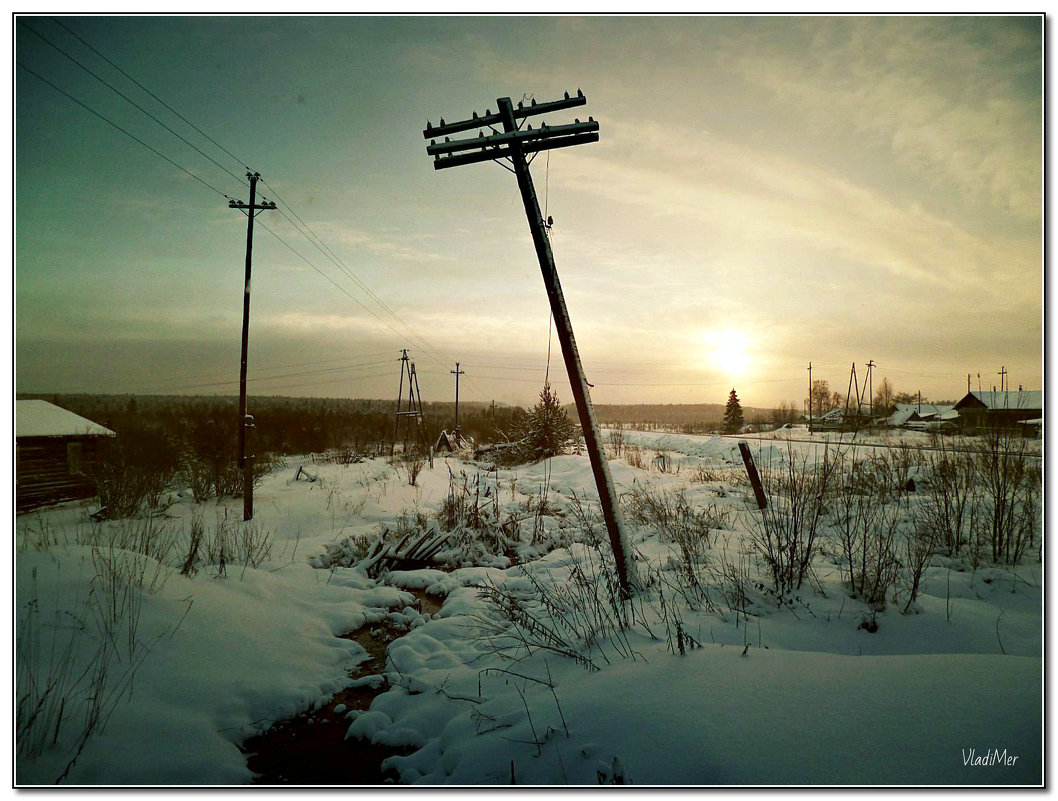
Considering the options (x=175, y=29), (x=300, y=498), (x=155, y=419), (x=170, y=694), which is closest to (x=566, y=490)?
(x=300, y=498)

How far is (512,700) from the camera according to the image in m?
3.16

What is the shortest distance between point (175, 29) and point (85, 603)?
520 cm

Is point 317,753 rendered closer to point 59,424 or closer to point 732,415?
point 59,424

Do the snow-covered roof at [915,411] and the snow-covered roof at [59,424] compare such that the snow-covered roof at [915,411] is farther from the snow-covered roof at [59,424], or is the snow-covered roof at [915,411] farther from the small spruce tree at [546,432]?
the snow-covered roof at [59,424]

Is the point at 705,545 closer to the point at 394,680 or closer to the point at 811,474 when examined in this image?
the point at 811,474

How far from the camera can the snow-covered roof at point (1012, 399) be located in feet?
12.5

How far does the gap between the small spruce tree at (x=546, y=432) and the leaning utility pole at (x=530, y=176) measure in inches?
650

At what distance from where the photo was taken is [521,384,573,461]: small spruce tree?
2178 cm

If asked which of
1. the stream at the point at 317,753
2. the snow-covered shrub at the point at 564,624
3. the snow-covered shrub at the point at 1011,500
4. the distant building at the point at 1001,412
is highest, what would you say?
the distant building at the point at 1001,412

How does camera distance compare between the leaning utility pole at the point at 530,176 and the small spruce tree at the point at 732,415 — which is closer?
the leaning utility pole at the point at 530,176

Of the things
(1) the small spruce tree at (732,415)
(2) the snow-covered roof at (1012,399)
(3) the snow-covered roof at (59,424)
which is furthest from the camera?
(1) the small spruce tree at (732,415)

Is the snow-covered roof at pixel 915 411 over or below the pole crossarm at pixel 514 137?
below

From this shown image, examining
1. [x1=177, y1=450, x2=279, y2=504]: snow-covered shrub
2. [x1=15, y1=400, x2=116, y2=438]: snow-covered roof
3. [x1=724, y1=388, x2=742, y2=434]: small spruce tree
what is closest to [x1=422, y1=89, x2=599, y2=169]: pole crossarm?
[x1=15, y1=400, x2=116, y2=438]: snow-covered roof

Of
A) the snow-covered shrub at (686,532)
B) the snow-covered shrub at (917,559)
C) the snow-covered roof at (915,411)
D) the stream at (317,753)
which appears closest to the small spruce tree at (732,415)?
the snow-covered roof at (915,411)
